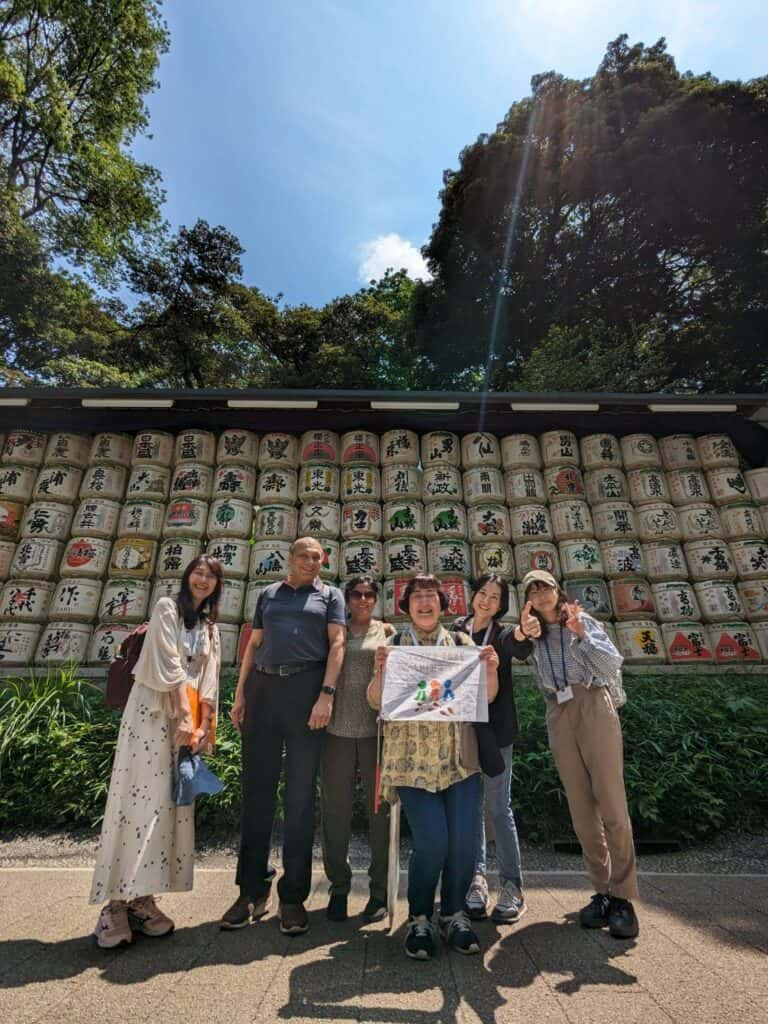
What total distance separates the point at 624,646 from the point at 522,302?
601 inches

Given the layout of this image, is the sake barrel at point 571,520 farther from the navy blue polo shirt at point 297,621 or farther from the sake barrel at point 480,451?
the navy blue polo shirt at point 297,621

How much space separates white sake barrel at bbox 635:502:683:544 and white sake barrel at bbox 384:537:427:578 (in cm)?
283

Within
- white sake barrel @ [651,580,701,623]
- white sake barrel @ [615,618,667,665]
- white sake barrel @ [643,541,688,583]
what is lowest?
white sake barrel @ [615,618,667,665]

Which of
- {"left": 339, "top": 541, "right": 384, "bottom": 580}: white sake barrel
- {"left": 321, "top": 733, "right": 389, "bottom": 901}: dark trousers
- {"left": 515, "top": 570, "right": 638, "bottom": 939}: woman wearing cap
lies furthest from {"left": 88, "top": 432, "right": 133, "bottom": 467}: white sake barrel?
{"left": 515, "top": 570, "right": 638, "bottom": 939}: woman wearing cap

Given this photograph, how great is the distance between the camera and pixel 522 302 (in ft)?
60.7

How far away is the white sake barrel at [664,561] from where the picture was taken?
6547 millimetres

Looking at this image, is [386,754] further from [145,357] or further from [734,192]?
[145,357]

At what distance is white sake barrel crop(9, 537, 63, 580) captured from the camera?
250 inches

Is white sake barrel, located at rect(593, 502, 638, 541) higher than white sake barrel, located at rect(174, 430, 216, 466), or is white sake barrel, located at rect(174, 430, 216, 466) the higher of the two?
white sake barrel, located at rect(174, 430, 216, 466)

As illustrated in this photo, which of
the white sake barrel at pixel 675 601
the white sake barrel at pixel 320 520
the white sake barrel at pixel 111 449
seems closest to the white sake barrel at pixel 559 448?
the white sake barrel at pixel 675 601

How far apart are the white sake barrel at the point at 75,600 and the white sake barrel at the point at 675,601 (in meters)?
6.71

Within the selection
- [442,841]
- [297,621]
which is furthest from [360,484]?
[442,841]

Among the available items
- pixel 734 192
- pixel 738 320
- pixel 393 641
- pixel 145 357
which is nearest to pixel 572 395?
pixel 393 641

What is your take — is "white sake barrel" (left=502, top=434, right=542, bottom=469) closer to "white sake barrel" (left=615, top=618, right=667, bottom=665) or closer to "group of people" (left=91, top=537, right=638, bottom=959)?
"white sake barrel" (left=615, top=618, right=667, bottom=665)
